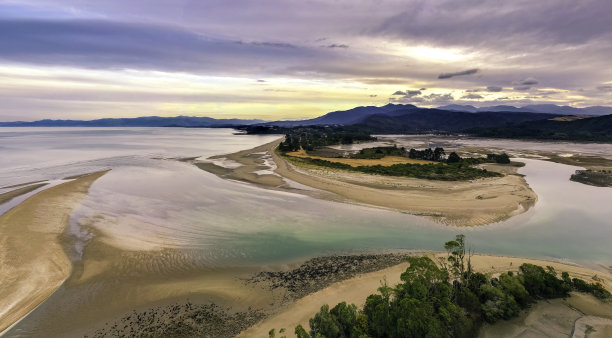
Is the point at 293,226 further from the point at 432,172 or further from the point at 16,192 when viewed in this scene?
the point at 16,192

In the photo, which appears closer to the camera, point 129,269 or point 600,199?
point 129,269

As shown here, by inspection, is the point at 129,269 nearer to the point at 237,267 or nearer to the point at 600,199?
the point at 237,267

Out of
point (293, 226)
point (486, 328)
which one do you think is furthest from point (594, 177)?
point (293, 226)

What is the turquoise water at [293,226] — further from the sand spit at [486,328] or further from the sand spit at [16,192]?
the sand spit at [16,192]

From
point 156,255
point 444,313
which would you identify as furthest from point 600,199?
point 156,255

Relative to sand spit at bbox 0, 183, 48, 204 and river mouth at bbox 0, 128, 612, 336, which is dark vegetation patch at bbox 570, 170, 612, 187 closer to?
river mouth at bbox 0, 128, 612, 336

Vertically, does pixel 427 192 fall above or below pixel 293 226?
above
